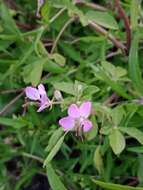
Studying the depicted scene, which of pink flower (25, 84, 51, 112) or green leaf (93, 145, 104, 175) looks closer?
pink flower (25, 84, 51, 112)

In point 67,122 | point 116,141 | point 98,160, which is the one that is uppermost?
point 67,122

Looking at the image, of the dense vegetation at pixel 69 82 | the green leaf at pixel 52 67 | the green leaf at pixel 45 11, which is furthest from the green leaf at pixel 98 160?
the green leaf at pixel 45 11

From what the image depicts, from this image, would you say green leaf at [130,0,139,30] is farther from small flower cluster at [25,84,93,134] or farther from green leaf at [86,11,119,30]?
small flower cluster at [25,84,93,134]

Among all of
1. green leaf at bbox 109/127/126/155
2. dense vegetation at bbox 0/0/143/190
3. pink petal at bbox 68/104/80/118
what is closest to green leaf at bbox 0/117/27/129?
dense vegetation at bbox 0/0/143/190

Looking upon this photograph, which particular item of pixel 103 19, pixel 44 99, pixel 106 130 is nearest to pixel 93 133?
pixel 106 130

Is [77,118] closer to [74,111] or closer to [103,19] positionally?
[74,111]

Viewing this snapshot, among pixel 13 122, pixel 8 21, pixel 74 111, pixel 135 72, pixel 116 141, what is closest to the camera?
pixel 74 111

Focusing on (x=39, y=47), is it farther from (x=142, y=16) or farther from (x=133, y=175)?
(x=133, y=175)
